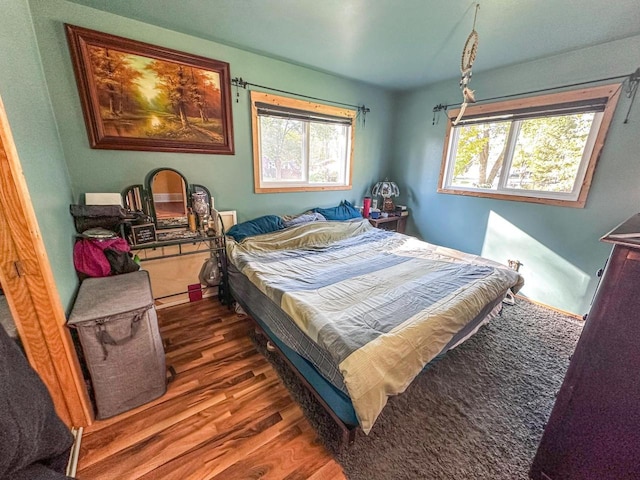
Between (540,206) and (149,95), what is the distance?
3.86m

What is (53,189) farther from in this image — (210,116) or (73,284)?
(210,116)

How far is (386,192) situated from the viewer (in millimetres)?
3658

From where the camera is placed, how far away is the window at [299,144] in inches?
107

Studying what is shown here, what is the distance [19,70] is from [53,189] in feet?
1.98

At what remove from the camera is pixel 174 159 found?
230 centimetres

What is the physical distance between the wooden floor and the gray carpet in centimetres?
12

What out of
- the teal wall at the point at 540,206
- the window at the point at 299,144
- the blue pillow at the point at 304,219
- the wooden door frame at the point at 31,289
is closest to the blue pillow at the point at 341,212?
the blue pillow at the point at 304,219

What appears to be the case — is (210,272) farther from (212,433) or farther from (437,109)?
(437,109)

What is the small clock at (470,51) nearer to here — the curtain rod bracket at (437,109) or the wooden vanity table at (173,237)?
the curtain rod bracket at (437,109)

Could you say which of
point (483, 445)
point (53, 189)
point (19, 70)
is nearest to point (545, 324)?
point (483, 445)

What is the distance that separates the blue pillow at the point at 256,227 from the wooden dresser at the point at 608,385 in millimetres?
2380

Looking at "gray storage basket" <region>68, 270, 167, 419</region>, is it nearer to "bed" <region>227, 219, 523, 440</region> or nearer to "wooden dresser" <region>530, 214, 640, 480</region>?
"bed" <region>227, 219, 523, 440</region>

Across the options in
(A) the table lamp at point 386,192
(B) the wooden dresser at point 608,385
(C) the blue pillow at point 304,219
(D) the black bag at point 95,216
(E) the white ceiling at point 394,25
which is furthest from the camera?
(A) the table lamp at point 386,192

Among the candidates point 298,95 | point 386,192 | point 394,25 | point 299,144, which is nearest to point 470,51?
point 394,25
